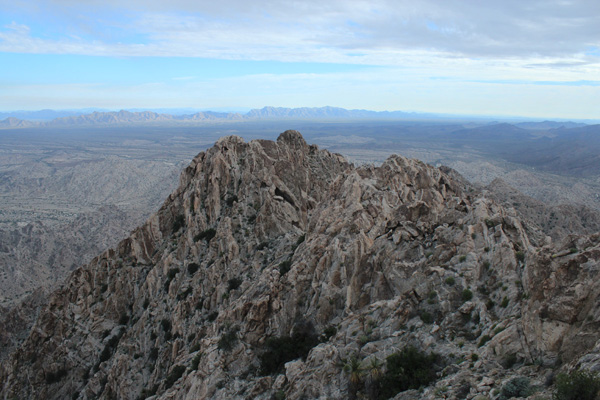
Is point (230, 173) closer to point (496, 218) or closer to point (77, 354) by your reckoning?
point (77, 354)

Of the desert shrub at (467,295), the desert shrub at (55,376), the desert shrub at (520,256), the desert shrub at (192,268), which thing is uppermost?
the desert shrub at (520,256)

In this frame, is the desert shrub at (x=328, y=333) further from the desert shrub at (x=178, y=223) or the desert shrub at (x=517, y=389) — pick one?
the desert shrub at (x=178, y=223)

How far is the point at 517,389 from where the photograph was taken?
12.6m

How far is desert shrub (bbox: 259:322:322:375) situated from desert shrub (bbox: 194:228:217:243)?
19.1 metres

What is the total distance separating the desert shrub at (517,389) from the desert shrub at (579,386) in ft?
4.07

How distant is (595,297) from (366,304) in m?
13.0

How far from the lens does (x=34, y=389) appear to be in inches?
1613

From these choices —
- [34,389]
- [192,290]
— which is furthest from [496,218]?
[34,389]

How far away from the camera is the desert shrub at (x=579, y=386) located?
10.4m

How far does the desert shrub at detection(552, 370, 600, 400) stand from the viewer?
10370 millimetres

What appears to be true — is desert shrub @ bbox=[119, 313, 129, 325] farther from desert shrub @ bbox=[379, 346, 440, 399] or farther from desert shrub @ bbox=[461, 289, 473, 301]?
desert shrub @ bbox=[461, 289, 473, 301]

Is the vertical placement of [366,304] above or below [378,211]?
below

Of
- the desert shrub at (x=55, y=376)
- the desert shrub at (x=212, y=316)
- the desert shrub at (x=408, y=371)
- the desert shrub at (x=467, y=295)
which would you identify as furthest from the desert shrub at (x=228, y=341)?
the desert shrub at (x=55, y=376)

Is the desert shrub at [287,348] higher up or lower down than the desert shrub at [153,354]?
higher up
